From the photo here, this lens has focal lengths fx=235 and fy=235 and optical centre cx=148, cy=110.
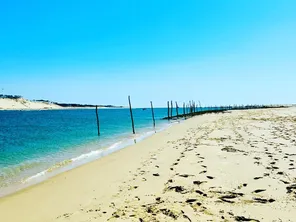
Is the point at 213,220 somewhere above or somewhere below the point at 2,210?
above

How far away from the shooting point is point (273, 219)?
12.6 ft

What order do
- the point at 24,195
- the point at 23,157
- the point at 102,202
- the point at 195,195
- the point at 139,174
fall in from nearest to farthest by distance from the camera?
1. the point at 195,195
2. the point at 102,202
3. the point at 24,195
4. the point at 139,174
5. the point at 23,157

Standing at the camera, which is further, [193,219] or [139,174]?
[139,174]

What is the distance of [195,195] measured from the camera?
17.2ft

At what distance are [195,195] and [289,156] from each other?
502 cm

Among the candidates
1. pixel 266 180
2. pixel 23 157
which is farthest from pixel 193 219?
pixel 23 157

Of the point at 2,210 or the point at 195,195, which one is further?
→ the point at 2,210

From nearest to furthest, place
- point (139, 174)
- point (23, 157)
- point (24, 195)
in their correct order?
point (24, 195)
point (139, 174)
point (23, 157)

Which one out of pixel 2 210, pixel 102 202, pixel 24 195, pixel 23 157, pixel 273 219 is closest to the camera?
pixel 273 219

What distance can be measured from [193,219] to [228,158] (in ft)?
17.3

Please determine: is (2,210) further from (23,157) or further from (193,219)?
(23,157)

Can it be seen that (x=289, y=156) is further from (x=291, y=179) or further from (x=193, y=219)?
(x=193, y=219)

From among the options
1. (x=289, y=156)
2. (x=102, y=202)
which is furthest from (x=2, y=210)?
(x=289, y=156)

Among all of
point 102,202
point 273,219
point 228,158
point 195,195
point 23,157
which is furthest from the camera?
point 23,157
